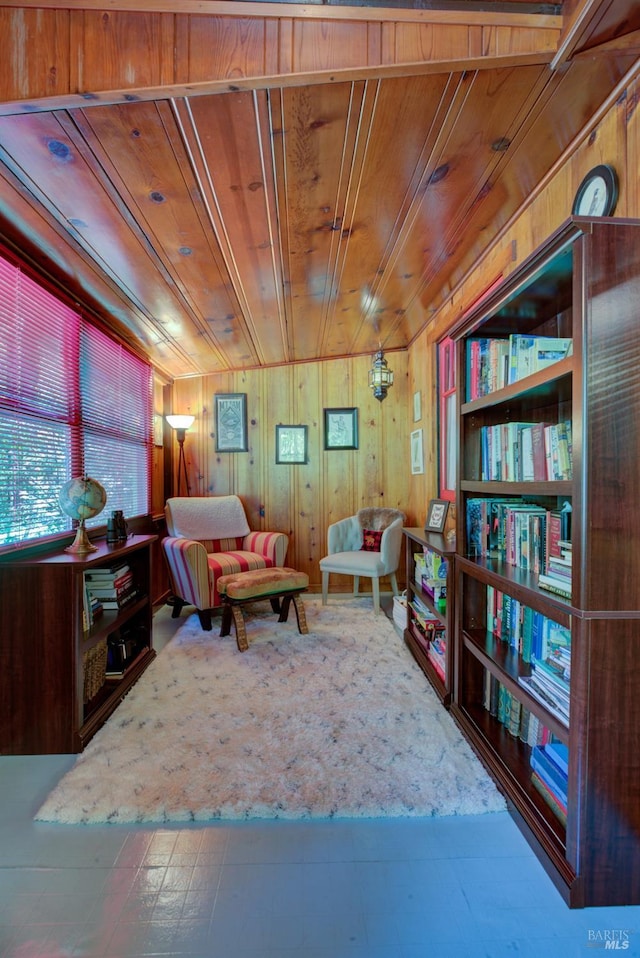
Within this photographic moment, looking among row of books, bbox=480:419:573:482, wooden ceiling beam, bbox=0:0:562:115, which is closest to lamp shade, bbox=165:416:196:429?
wooden ceiling beam, bbox=0:0:562:115

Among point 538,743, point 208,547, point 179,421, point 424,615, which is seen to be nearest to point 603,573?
point 538,743

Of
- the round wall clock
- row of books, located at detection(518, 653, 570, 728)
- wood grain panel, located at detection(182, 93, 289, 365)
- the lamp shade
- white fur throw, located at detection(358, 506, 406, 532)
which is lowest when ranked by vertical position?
row of books, located at detection(518, 653, 570, 728)

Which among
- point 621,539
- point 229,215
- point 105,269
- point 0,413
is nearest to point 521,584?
point 621,539

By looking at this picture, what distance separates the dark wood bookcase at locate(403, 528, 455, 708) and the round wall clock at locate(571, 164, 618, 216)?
1.36m

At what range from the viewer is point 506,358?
1.54 m

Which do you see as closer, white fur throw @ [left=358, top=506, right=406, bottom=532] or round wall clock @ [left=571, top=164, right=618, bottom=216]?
round wall clock @ [left=571, top=164, right=618, bottom=216]

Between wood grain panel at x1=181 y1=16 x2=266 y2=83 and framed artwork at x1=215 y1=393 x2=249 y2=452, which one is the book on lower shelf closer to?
framed artwork at x1=215 y1=393 x2=249 y2=452

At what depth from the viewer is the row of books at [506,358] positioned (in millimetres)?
1341

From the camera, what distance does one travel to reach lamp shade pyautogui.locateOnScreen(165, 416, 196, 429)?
11.7 feet

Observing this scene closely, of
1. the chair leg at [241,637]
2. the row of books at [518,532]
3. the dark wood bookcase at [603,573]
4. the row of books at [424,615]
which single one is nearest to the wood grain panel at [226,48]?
the dark wood bookcase at [603,573]

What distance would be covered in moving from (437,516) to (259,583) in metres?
1.25

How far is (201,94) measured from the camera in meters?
1.12

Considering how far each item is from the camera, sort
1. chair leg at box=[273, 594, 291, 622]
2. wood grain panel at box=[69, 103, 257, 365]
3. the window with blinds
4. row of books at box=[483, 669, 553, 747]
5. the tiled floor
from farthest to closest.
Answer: chair leg at box=[273, 594, 291, 622] → the window with blinds → row of books at box=[483, 669, 553, 747] → wood grain panel at box=[69, 103, 257, 365] → the tiled floor

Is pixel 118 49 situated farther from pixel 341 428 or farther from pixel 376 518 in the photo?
pixel 376 518
